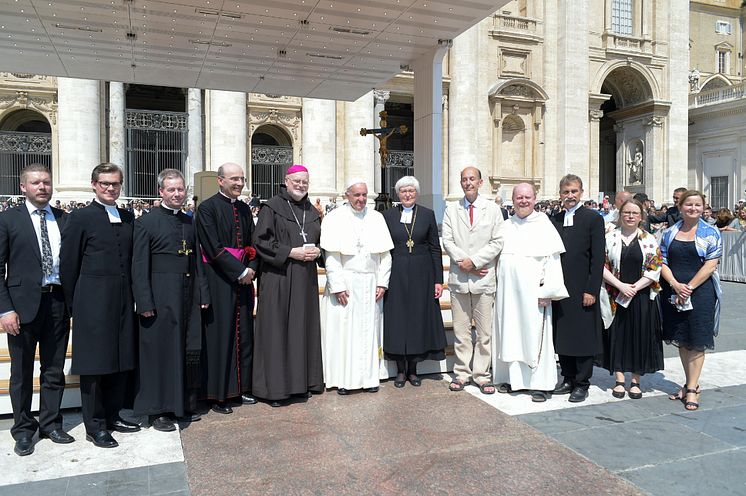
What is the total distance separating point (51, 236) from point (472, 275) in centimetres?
367

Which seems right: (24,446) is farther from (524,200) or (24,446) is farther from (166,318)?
(524,200)

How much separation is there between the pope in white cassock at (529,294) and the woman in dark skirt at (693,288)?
102 centimetres

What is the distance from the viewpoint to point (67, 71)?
1081 cm

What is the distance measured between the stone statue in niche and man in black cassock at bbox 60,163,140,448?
35158 millimetres

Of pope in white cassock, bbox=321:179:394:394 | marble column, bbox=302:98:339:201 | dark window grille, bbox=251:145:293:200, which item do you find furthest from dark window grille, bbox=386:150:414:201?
pope in white cassock, bbox=321:179:394:394

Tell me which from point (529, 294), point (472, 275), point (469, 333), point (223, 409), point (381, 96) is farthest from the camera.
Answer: point (381, 96)

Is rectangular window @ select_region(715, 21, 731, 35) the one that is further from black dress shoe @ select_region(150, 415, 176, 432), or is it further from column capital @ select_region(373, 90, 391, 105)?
black dress shoe @ select_region(150, 415, 176, 432)

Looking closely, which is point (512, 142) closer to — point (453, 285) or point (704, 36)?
point (704, 36)

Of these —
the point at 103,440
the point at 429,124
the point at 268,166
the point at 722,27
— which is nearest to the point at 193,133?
the point at 268,166

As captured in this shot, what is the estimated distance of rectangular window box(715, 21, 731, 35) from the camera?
39597 millimetres

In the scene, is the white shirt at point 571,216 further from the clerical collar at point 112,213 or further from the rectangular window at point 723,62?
the rectangular window at point 723,62

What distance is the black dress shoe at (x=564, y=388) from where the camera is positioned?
561 centimetres

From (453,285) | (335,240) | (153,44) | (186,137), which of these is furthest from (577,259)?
(186,137)

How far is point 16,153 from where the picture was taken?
2270 cm
